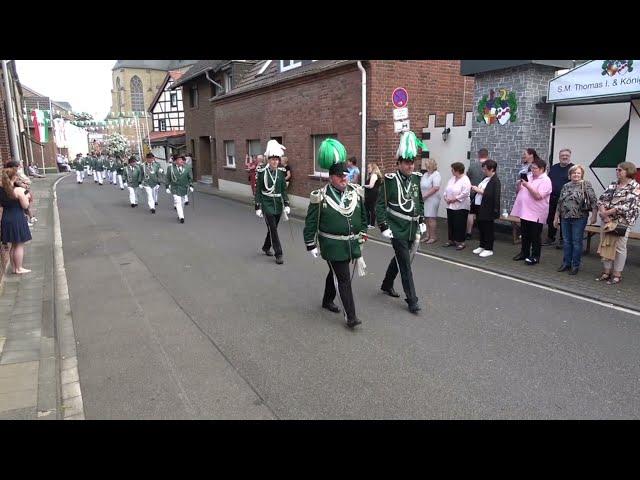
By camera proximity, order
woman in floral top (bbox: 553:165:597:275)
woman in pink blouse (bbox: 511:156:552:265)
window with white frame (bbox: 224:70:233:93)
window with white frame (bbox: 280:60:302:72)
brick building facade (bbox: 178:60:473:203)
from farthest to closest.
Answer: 1. window with white frame (bbox: 224:70:233:93)
2. window with white frame (bbox: 280:60:302:72)
3. brick building facade (bbox: 178:60:473:203)
4. woman in pink blouse (bbox: 511:156:552:265)
5. woman in floral top (bbox: 553:165:597:275)

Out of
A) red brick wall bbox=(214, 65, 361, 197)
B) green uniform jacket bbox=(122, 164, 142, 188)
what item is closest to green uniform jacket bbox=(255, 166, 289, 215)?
red brick wall bbox=(214, 65, 361, 197)

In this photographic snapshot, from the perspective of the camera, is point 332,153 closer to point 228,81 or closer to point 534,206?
point 534,206

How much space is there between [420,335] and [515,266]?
140 inches

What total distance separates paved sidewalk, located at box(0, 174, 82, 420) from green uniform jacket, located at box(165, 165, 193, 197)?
16.7 feet

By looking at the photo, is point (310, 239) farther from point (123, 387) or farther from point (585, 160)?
point (585, 160)

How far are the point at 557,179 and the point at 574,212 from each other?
1.94m

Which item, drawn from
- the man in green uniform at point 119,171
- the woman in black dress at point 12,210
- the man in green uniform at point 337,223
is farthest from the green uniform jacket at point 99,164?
the man in green uniform at point 337,223

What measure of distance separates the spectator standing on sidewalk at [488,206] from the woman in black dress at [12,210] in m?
7.51

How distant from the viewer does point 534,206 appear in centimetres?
802

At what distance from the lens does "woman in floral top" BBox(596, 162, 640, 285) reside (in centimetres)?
655

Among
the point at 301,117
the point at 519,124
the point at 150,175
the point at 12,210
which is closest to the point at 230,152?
the point at 150,175

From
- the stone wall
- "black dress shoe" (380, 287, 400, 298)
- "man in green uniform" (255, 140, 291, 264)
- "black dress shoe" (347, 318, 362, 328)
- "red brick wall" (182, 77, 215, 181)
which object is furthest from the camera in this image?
"red brick wall" (182, 77, 215, 181)

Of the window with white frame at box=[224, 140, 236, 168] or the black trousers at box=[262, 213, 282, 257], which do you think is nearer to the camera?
the black trousers at box=[262, 213, 282, 257]

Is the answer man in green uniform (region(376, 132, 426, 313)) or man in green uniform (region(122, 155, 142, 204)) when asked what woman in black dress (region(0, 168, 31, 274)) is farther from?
man in green uniform (region(122, 155, 142, 204))
